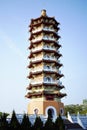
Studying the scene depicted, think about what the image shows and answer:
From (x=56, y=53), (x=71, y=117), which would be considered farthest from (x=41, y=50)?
(x=71, y=117)

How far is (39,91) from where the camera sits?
1275 inches

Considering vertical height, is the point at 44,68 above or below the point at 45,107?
above

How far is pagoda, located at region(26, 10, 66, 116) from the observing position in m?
32.0

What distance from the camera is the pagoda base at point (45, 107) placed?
31.3 m

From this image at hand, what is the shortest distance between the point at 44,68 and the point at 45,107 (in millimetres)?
5874

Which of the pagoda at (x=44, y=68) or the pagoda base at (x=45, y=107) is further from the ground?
the pagoda at (x=44, y=68)

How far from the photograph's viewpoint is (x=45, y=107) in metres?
31.4

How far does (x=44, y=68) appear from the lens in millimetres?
33812

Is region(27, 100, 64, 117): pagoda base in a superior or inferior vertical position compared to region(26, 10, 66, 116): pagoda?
inferior

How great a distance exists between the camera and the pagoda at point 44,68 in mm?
32000

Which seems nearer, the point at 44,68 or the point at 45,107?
the point at 45,107

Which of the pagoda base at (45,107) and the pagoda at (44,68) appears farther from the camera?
the pagoda at (44,68)

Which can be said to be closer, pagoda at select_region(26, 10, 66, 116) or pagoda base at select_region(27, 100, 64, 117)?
pagoda base at select_region(27, 100, 64, 117)

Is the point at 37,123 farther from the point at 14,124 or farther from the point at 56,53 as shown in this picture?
the point at 56,53
